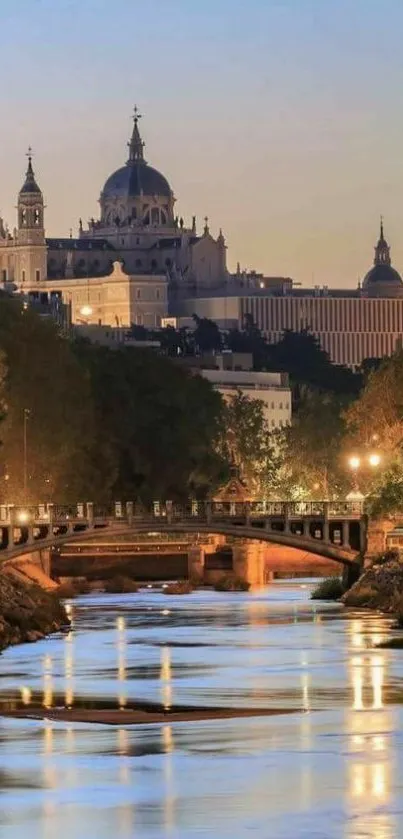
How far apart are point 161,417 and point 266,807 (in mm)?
116994

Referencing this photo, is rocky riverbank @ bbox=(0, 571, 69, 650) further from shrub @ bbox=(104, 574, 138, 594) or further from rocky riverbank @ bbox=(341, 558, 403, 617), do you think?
shrub @ bbox=(104, 574, 138, 594)

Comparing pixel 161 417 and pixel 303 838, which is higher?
pixel 161 417

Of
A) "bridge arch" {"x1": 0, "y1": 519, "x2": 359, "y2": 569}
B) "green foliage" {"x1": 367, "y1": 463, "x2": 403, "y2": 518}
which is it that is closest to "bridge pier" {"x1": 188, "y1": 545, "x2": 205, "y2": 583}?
"green foliage" {"x1": 367, "y1": 463, "x2": 403, "y2": 518}

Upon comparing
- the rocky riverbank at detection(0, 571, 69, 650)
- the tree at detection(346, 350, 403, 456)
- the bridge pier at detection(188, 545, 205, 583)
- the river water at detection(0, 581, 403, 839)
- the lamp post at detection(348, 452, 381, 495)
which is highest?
the tree at detection(346, 350, 403, 456)

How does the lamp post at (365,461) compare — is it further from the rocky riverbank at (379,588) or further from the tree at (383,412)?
the rocky riverbank at (379,588)

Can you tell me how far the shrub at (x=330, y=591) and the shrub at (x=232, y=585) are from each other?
12.4 meters

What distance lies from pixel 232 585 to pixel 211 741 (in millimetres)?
79321

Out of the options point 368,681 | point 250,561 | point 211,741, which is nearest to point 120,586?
point 250,561

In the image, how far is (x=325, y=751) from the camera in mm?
72625

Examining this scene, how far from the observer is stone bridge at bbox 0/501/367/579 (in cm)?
13288

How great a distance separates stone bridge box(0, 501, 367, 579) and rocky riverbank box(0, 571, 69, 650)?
38.3ft

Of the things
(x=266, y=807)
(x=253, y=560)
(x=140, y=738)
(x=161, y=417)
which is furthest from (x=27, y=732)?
(x=161, y=417)

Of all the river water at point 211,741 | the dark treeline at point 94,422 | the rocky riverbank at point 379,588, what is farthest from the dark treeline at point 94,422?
the river water at point 211,741

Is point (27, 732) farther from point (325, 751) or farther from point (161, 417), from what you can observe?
point (161, 417)
